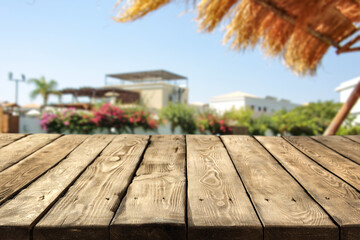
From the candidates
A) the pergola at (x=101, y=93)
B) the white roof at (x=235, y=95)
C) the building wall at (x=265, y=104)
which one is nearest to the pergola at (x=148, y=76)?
the pergola at (x=101, y=93)

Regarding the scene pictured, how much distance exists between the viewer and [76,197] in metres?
1.23

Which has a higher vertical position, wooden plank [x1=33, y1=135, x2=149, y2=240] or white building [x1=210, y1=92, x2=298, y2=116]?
white building [x1=210, y1=92, x2=298, y2=116]

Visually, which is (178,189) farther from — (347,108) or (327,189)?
(347,108)

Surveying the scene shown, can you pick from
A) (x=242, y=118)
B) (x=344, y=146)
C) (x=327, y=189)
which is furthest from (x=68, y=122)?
(x=327, y=189)

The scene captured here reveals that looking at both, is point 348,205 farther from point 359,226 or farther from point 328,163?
point 328,163

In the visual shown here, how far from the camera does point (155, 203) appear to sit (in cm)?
116

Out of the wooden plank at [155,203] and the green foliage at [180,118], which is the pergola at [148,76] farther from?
the wooden plank at [155,203]

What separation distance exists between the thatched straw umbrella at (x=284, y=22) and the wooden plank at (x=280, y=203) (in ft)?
8.20

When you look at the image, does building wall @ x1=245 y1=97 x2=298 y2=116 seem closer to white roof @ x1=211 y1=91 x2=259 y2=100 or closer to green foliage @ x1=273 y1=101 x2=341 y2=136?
white roof @ x1=211 y1=91 x2=259 y2=100

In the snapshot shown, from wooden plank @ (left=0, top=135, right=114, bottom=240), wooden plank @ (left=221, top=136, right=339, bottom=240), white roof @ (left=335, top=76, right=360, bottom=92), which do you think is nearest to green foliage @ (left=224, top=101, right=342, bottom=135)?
white roof @ (left=335, top=76, right=360, bottom=92)

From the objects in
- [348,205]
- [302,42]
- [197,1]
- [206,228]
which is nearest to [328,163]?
[348,205]

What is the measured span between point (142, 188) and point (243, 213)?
1.43ft

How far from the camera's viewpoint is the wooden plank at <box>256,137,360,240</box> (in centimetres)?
105

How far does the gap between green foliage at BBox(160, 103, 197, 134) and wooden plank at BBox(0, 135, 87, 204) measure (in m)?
11.7
